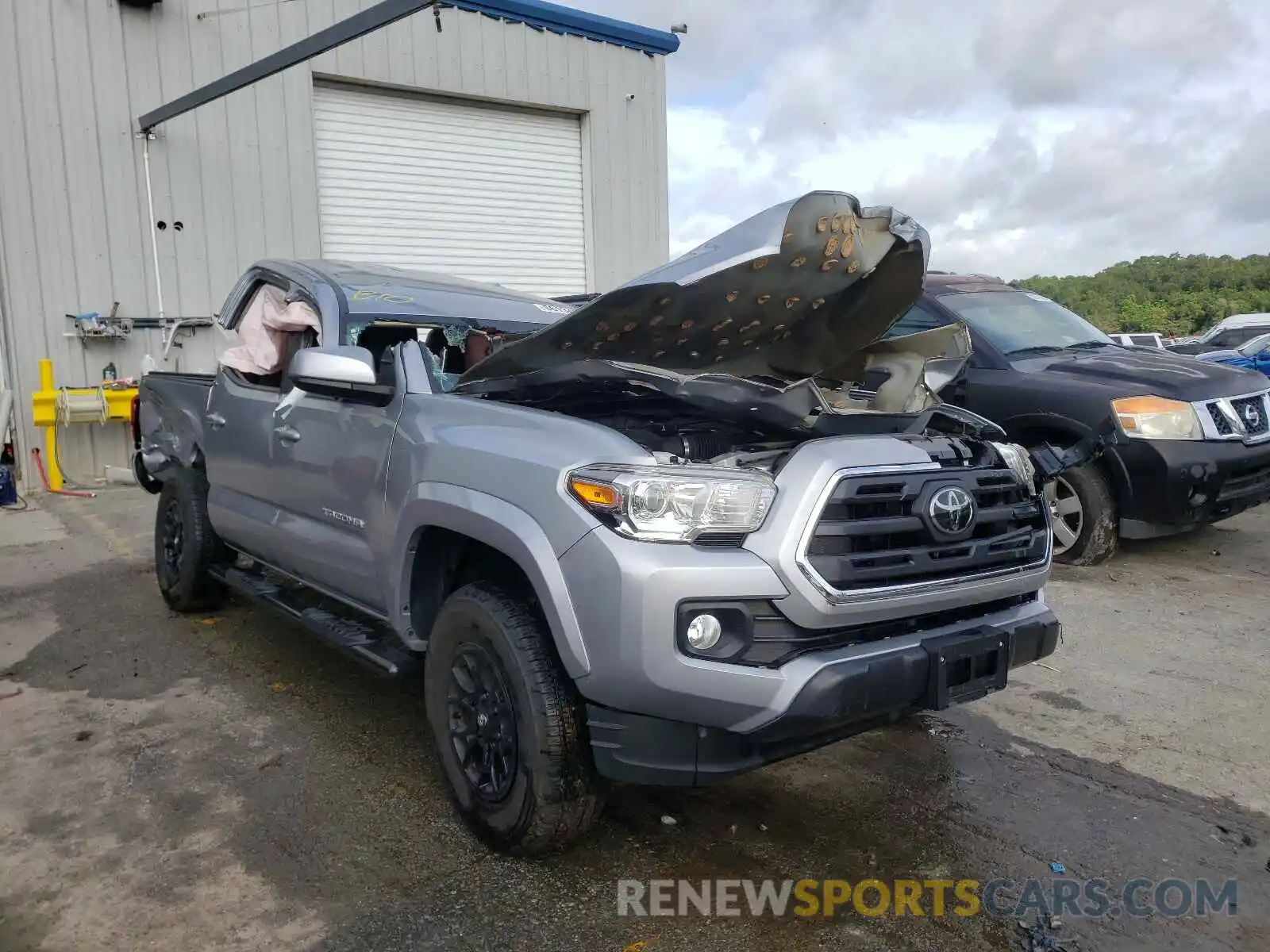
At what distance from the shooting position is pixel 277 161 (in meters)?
11.2

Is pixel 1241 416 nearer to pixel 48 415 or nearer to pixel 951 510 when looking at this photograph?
pixel 951 510

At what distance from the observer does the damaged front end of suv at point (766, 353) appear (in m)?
2.91

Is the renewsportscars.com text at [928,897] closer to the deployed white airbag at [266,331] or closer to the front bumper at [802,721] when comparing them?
the front bumper at [802,721]

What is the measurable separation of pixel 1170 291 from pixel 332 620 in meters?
56.7

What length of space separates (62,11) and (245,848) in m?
10.1

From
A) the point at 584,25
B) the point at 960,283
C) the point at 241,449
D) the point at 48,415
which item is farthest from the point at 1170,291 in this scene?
the point at 241,449

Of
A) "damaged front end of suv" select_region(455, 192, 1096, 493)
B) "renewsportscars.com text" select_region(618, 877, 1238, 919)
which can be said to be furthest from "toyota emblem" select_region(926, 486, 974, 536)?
"renewsportscars.com text" select_region(618, 877, 1238, 919)

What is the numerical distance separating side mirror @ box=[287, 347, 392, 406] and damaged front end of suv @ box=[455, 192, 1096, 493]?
1.03 feet

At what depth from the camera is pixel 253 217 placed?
11.1 metres

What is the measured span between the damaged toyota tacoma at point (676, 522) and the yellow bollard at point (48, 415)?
22.8 feet

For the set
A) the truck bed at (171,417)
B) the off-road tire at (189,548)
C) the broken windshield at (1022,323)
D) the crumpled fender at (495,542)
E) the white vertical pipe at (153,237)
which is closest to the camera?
the crumpled fender at (495,542)

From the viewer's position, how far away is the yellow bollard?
9695 mm

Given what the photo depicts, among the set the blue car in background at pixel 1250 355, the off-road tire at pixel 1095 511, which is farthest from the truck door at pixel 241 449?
the blue car in background at pixel 1250 355

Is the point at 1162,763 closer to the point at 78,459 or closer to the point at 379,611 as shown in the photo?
the point at 379,611
